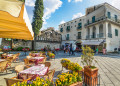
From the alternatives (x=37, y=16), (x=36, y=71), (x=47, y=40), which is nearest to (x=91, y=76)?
(x=36, y=71)

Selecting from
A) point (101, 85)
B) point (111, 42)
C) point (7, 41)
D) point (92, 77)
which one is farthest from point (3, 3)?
point (111, 42)

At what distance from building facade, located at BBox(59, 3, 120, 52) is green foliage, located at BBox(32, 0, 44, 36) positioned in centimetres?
1296

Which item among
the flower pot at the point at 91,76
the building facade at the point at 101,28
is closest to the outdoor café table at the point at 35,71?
the flower pot at the point at 91,76

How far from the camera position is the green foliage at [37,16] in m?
19.4

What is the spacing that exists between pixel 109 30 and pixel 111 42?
3.35 metres

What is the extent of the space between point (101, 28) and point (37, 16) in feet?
61.9

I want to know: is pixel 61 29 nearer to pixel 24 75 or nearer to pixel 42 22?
pixel 42 22

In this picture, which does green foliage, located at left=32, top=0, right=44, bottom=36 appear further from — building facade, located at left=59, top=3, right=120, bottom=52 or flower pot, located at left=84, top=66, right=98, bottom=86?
flower pot, located at left=84, top=66, right=98, bottom=86

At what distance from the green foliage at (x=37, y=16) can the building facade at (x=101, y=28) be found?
13.0 m

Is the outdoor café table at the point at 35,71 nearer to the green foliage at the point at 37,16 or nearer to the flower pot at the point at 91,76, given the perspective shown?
the flower pot at the point at 91,76

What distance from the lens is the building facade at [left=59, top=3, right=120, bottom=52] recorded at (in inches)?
637

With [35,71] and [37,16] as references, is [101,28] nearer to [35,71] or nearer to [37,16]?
[37,16]

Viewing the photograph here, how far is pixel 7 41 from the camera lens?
16656 mm

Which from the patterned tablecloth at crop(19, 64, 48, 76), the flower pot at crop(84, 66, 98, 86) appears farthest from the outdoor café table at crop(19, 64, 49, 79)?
the flower pot at crop(84, 66, 98, 86)
